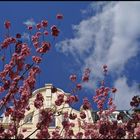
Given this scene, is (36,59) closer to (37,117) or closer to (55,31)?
(55,31)

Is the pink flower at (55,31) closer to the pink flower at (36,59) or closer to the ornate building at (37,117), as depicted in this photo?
the pink flower at (36,59)

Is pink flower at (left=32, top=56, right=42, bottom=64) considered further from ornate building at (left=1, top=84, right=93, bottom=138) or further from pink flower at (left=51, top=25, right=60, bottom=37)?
ornate building at (left=1, top=84, right=93, bottom=138)

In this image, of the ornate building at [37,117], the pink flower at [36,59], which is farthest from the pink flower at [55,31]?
the ornate building at [37,117]

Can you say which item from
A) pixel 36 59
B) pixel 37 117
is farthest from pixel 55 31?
pixel 37 117

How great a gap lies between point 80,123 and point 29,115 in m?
4.08

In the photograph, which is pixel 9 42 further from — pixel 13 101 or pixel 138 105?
pixel 138 105

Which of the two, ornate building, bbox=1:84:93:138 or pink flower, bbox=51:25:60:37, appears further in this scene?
ornate building, bbox=1:84:93:138

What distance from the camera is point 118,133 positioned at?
36.9ft

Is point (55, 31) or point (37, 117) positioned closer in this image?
point (55, 31)

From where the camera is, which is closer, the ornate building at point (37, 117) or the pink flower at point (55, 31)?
the pink flower at point (55, 31)

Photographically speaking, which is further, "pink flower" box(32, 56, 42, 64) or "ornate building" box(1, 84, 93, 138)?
"ornate building" box(1, 84, 93, 138)

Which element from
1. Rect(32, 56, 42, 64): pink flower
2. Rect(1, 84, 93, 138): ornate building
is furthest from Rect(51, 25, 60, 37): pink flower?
Rect(1, 84, 93, 138): ornate building

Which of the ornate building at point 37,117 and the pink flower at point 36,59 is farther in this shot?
the ornate building at point 37,117

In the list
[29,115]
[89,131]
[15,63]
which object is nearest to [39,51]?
[15,63]
